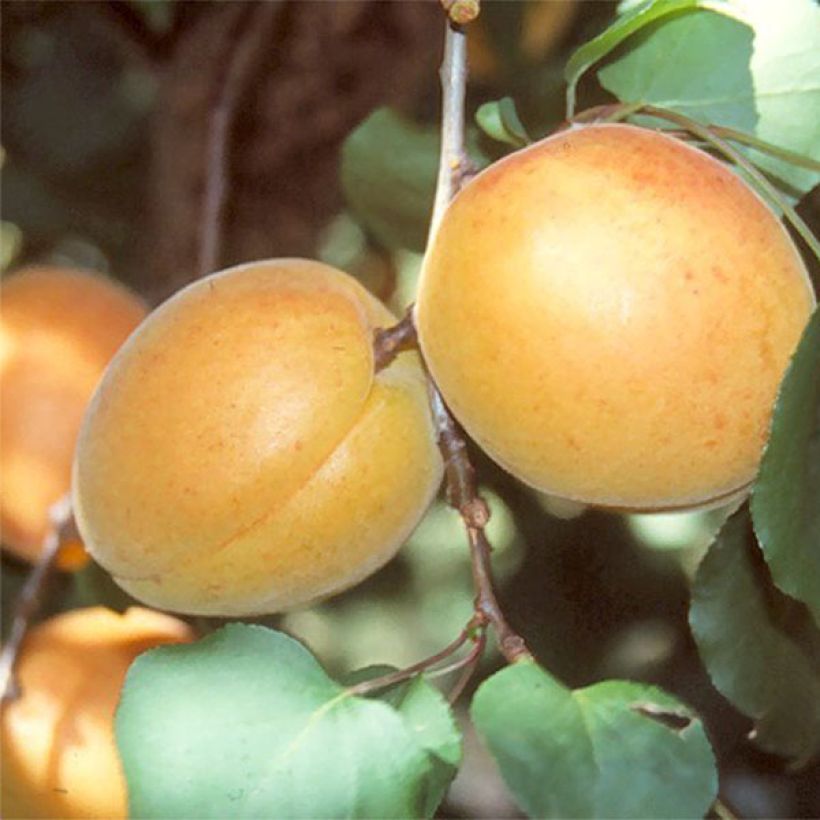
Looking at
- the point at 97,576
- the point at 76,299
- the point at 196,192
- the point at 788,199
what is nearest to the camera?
the point at 788,199

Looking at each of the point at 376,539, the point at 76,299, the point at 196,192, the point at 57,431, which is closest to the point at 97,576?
the point at 57,431

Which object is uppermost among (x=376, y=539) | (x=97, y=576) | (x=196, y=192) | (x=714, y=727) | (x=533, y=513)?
(x=376, y=539)

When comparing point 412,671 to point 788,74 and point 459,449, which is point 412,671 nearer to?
point 459,449

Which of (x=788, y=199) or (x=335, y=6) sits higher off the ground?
(x=788, y=199)

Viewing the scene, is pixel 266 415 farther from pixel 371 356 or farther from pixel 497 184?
pixel 497 184

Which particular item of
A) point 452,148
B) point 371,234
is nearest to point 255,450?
point 452,148

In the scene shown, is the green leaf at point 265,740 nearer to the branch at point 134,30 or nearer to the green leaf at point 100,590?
the green leaf at point 100,590

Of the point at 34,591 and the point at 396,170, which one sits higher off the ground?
the point at 396,170
